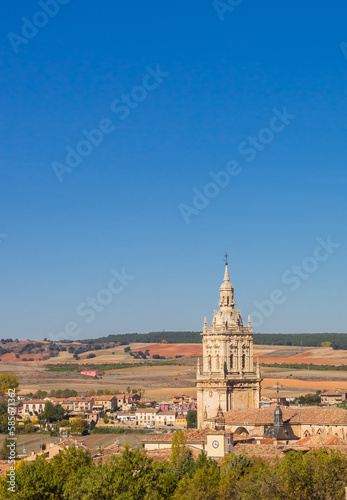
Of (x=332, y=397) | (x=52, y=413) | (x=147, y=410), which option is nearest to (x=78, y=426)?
(x=52, y=413)

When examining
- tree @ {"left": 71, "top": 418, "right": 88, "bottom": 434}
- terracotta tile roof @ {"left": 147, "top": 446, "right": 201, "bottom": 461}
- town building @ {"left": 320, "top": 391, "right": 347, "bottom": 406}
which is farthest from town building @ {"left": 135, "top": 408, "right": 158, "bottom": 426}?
terracotta tile roof @ {"left": 147, "top": 446, "right": 201, "bottom": 461}

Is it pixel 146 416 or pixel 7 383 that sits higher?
pixel 7 383

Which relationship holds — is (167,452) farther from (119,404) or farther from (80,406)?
(119,404)

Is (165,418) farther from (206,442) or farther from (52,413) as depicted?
(206,442)

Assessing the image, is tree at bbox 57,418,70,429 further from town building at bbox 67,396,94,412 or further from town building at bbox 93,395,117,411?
town building at bbox 93,395,117,411

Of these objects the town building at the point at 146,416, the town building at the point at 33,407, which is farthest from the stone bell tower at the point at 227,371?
the town building at the point at 33,407

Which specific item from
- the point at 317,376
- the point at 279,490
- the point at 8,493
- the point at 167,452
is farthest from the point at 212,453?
the point at 317,376

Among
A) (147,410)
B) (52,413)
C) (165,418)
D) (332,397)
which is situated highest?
(332,397)
